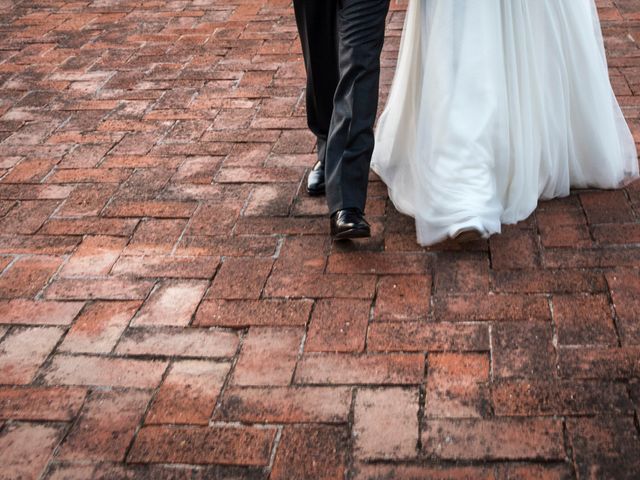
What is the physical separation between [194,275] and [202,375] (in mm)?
622

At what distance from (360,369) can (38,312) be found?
1126 mm

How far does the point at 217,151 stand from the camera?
14.5 feet

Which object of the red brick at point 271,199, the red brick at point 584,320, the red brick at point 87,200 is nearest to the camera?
the red brick at point 584,320

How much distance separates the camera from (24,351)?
9.91 ft

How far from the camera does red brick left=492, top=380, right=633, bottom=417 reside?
8.24 ft

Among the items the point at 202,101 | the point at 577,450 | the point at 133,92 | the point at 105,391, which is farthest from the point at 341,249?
the point at 133,92

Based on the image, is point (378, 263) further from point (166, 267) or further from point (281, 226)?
point (166, 267)

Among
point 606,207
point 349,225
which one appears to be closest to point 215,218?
point 349,225

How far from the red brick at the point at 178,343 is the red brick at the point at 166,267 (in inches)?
14.0

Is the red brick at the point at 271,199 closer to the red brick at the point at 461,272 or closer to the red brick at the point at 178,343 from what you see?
the red brick at the point at 461,272

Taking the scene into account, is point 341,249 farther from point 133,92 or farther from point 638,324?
point 133,92

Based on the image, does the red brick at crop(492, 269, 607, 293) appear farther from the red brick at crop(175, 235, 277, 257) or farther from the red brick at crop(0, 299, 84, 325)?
the red brick at crop(0, 299, 84, 325)

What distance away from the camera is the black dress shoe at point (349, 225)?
336 cm

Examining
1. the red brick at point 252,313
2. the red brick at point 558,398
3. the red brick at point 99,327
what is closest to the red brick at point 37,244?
the red brick at point 99,327
